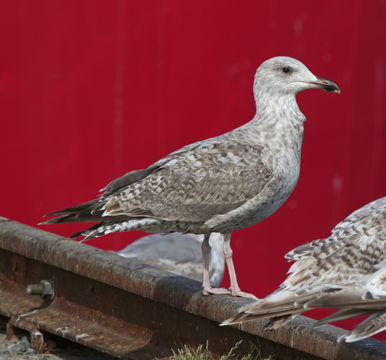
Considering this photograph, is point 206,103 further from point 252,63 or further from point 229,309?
point 229,309

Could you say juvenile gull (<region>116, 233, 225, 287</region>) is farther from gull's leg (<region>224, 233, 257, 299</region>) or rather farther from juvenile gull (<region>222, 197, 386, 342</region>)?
juvenile gull (<region>222, 197, 386, 342</region>)

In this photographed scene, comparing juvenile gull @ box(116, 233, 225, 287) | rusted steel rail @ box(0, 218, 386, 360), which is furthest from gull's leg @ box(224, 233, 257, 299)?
juvenile gull @ box(116, 233, 225, 287)

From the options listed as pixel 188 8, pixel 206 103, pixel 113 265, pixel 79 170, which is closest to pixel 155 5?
pixel 188 8

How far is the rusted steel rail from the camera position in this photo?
472cm

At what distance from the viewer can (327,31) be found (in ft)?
24.6

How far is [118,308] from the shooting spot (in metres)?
5.62

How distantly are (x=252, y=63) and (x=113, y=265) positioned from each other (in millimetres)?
2402

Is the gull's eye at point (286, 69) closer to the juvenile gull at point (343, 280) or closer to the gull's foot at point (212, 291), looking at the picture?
the juvenile gull at point (343, 280)

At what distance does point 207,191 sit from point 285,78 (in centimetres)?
75

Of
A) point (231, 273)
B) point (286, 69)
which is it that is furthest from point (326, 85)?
point (231, 273)

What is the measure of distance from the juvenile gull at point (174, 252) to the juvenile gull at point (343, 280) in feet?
6.23

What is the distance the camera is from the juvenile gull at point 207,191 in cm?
534

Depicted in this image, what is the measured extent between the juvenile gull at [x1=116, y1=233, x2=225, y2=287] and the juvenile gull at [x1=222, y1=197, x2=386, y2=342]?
1899 millimetres

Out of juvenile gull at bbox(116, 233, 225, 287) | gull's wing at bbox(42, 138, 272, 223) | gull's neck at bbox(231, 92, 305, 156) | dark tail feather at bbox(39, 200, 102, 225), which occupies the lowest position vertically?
juvenile gull at bbox(116, 233, 225, 287)
